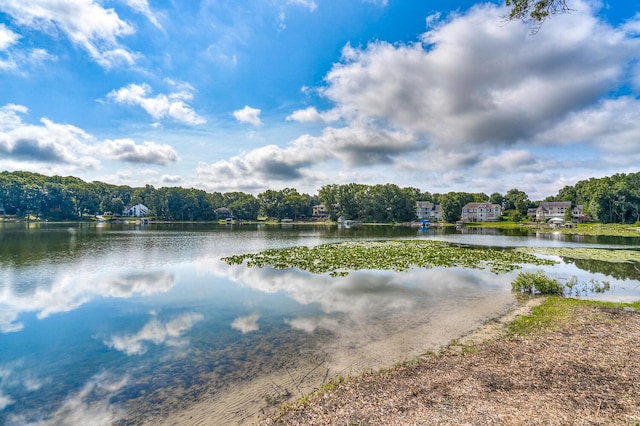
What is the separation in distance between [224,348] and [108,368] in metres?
2.94

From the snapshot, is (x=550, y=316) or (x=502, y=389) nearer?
(x=502, y=389)

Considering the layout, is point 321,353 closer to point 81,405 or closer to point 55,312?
point 81,405

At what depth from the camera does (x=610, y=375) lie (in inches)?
257

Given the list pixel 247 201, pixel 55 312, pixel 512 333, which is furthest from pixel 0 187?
pixel 512 333

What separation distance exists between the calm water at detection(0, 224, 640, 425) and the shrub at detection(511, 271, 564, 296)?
104 centimetres

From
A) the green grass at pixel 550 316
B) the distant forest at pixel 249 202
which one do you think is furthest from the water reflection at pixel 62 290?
the distant forest at pixel 249 202

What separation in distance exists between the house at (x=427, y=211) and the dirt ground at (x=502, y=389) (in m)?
129

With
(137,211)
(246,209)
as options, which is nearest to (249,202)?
(246,209)

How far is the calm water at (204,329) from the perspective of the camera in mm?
7152

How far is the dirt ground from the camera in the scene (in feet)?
17.3

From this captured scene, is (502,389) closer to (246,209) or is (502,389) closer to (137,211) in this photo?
(246,209)

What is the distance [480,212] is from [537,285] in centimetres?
11320

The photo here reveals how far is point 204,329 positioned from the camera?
437 inches

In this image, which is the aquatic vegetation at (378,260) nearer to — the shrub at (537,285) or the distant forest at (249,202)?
the shrub at (537,285)
